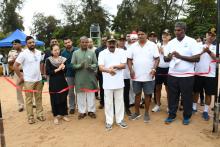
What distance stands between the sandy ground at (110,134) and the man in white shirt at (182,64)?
0.51 m

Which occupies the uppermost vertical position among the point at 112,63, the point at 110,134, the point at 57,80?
the point at 112,63

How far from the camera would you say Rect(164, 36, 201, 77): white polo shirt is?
213 inches

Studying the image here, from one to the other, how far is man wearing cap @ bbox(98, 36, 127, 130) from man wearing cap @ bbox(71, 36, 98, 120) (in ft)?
2.04

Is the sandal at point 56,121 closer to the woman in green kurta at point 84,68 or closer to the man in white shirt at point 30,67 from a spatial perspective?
the man in white shirt at point 30,67

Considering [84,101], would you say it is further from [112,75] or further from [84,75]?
[112,75]

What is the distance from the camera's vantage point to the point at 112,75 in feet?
18.1

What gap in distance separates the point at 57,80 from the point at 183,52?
9.31 ft

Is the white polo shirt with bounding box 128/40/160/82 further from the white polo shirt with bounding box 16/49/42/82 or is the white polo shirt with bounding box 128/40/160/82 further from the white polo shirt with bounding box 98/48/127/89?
the white polo shirt with bounding box 16/49/42/82

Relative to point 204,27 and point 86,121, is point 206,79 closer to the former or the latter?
point 86,121

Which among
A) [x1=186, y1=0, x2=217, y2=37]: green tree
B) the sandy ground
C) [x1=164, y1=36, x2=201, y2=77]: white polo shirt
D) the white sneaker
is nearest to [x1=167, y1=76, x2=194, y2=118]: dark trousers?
[x1=164, y1=36, x2=201, y2=77]: white polo shirt

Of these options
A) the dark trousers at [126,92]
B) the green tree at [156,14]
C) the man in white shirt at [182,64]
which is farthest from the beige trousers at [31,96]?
the green tree at [156,14]

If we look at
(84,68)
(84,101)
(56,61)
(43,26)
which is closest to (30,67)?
(56,61)

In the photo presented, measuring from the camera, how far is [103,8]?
46.5 meters

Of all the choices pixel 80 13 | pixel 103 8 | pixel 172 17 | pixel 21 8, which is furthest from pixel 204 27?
pixel 21 8
